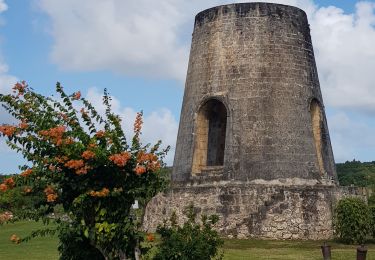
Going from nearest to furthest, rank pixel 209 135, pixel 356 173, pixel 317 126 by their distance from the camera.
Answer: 1. pixel 317 126
2. pixel 209 135
3. pixel 356 173

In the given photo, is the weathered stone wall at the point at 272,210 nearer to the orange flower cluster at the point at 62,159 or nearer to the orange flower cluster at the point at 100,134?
the orange flower cluster at the point at 100,134

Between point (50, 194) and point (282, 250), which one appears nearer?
point (50, 194)

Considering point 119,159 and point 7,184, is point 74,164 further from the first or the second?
point 7,184

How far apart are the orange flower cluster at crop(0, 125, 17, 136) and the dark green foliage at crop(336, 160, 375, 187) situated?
3053 cm

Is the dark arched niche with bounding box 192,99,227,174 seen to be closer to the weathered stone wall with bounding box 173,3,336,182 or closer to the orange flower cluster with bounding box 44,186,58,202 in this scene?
the weathered stone wall with bounding box 173,3,336,182

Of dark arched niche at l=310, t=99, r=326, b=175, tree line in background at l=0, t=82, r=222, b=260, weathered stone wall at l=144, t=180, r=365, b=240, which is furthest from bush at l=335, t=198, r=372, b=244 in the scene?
tree line in background at l=0, t=82, r=222, b=260

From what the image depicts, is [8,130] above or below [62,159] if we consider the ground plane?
above

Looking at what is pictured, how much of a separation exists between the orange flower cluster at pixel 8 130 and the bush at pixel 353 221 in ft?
31.6

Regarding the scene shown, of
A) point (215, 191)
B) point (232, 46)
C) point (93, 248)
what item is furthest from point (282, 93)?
point (93, 248)

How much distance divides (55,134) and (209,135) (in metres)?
12.8

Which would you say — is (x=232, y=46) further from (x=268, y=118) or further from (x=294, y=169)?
(x=294, y=169)

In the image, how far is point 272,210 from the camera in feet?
51.5

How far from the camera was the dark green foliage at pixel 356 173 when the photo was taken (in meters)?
38.4

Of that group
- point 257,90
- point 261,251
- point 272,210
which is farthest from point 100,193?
point 257,90
